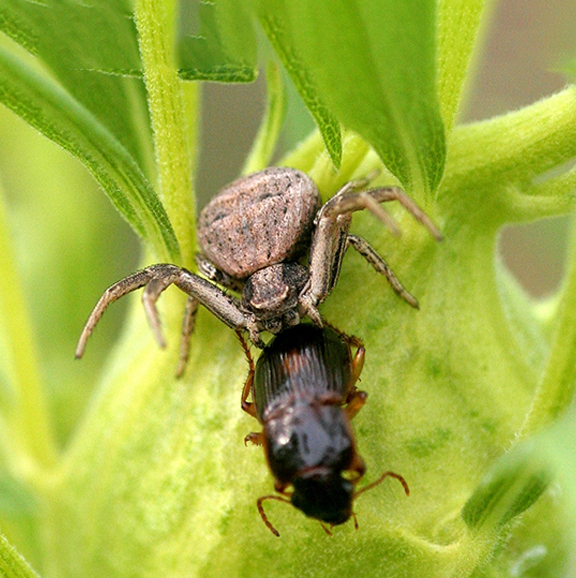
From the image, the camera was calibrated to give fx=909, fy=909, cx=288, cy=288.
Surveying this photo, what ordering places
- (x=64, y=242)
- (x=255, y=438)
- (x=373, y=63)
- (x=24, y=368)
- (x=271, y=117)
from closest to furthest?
(x=373, y=63) < (x=255, y=438) < (x=271, y=117) < (x=24, y=368) < (x=64, y=242)

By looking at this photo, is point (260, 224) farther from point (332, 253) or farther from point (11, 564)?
point (11, 564)

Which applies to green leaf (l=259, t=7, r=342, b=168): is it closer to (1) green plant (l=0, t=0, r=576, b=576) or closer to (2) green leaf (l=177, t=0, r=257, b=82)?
(1) green plant (l=0, t=0, r=576, b=576)

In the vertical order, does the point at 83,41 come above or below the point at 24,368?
above

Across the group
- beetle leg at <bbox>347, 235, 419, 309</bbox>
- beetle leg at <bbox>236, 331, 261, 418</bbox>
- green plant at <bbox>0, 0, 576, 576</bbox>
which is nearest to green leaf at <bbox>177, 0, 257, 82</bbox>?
green plant at <bbox>0, 0, 576, 576</bbox>

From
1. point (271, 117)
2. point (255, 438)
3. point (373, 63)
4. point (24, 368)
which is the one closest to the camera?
point (373, 63)

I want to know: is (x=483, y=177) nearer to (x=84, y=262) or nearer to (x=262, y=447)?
(x=262, y=447)

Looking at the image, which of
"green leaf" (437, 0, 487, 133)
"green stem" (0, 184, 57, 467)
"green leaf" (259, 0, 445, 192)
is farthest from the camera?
"green stem" (0, 184, 57, 467)

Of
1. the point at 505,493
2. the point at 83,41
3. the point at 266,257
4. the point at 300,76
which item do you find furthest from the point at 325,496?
the point at 83,41

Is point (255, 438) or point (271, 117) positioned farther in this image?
point (271, 117)
